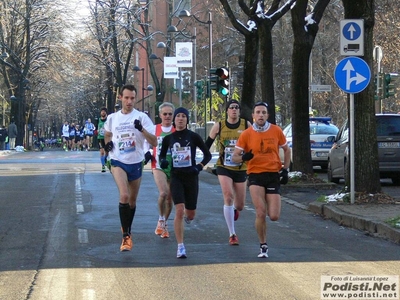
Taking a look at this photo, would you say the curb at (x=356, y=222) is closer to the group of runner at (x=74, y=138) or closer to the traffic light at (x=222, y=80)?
the traffic light at (x=222, y=80)

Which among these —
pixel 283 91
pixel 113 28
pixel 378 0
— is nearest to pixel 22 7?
pixel 113 28

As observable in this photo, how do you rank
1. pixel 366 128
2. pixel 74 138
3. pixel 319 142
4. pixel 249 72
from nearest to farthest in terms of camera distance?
pixel 366 128 → pixel 249 72 → pixel 319 142 → pixel 74 138

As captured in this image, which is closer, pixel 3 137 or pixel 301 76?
pixel 301 76

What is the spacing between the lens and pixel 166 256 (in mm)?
10570

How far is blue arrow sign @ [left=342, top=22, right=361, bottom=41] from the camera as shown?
52.2ft

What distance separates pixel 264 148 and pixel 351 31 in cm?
605

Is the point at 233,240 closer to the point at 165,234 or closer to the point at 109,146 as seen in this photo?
the point at 165,234

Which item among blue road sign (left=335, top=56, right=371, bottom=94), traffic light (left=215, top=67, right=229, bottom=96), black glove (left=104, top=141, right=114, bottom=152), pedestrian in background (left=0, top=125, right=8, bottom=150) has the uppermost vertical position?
traffic light (left=215, top=67, right=229, bottom=96)

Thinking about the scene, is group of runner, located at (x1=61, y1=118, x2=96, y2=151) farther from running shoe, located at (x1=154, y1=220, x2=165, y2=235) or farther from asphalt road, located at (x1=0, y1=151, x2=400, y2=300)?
running shoe, located at (x1=154, y1=220, x2=165, y2=235)

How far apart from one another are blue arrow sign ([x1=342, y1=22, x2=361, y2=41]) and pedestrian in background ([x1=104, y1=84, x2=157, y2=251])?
5873 millimetres

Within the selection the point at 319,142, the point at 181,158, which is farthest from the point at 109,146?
the point at 319,142

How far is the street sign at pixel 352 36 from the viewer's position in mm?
15891

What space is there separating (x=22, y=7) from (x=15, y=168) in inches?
1249

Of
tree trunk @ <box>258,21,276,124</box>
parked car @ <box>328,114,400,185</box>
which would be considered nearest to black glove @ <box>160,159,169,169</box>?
parked car @ <box>328,114,400,185</box>
